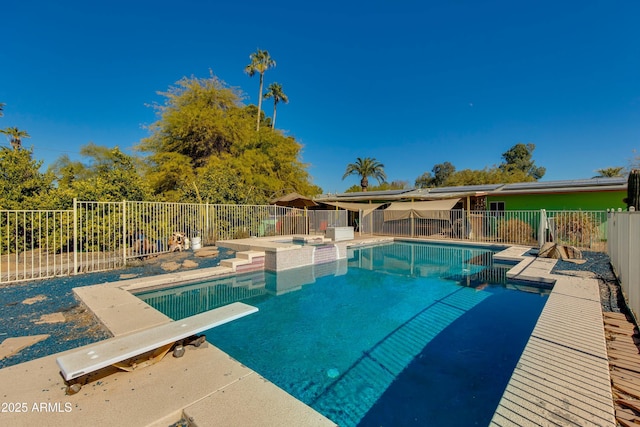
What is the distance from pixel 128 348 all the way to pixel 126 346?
78 mm

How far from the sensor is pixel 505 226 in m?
15.2

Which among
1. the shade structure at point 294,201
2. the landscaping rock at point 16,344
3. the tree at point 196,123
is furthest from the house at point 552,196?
the landscaping rock at point 16,344

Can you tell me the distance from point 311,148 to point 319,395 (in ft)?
88.6

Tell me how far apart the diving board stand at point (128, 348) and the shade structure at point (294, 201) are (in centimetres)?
1480

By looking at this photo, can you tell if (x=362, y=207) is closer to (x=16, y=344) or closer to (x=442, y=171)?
(x=16, y=344)

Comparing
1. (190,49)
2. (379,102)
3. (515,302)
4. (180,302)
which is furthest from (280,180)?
(515,302)

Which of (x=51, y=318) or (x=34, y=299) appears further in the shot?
(x=34, y=299)

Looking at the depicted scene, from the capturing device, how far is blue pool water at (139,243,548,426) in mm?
3229

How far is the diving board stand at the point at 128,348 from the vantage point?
2385mm

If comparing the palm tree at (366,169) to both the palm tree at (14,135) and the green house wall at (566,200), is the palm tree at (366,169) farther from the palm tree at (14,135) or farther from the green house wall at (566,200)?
the palm tree at (14,135)

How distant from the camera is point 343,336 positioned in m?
4.85

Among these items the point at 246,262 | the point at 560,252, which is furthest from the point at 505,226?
the point at 246,262

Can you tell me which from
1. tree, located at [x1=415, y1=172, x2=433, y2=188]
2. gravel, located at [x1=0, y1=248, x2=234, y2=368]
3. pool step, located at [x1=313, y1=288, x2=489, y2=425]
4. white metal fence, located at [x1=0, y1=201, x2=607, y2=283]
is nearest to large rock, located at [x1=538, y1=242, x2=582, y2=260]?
white metal fence, located at [x1=0, y1=201, x2=607, y2=283]

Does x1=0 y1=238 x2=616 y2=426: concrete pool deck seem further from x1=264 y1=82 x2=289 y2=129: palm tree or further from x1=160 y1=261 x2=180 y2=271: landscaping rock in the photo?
x1=264 y1=82 x2=289 y2=129: palm tree
